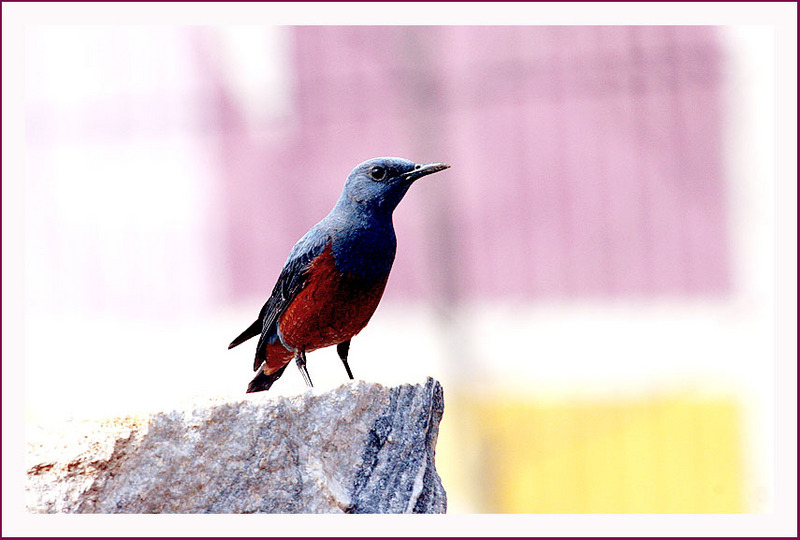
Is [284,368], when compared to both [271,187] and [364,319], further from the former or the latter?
[271,187]

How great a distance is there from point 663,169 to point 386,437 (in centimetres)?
615

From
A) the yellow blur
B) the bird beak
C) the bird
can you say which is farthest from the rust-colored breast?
the yellow blur

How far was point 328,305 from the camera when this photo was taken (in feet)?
15.3

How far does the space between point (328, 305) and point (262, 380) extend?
0.82 m

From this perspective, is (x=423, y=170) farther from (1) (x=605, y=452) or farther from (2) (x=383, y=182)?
(1) (x=605, y=452)

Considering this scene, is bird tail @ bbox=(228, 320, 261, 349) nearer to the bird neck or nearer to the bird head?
the bird neck

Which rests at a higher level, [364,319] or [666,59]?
[666,59]

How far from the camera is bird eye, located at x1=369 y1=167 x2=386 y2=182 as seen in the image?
470 centimetres

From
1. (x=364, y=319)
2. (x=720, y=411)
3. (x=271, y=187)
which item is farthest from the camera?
(x=271, y=187)

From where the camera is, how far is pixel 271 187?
10.4m

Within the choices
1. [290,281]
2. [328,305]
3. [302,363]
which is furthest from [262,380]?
[328,305]

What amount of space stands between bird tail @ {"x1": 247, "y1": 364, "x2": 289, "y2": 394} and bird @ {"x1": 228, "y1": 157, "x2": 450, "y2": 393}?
444 mm

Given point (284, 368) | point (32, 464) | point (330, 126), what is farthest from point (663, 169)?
point (32, 464)

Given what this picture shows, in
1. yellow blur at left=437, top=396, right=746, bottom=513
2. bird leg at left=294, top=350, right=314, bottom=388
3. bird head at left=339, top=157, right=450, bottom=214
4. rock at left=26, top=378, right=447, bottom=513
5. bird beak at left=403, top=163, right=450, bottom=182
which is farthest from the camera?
yellow blur at left=437, top=396, right=746, bottom=513
